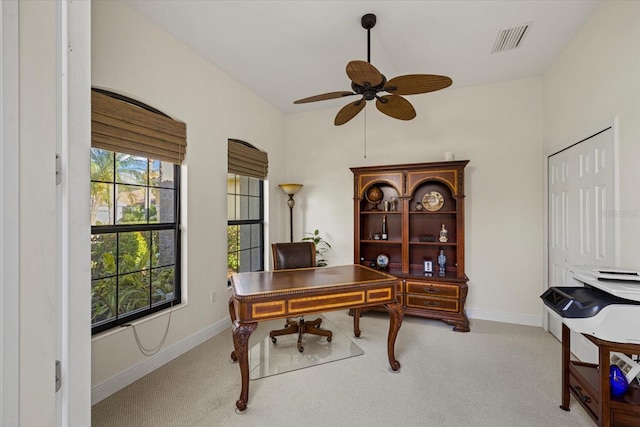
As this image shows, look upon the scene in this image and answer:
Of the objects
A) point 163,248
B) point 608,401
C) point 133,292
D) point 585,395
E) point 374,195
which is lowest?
point 585,395

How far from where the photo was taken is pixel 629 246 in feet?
6.72

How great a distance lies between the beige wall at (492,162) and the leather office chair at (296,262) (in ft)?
6.18

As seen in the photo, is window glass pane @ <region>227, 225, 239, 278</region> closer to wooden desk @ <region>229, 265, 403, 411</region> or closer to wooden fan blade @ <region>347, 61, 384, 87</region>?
wooden desk @ <region>229, 265, 403, 411</region>

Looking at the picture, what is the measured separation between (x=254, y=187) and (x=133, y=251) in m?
2.04

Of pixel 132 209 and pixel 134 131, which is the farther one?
pixel 132 209

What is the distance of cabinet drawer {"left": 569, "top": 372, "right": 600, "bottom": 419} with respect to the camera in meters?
1.68

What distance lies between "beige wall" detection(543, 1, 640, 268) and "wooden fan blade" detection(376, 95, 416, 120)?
146 cm

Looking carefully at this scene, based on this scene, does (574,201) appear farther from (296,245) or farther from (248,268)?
(248,268)

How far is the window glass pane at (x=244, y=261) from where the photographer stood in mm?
3938

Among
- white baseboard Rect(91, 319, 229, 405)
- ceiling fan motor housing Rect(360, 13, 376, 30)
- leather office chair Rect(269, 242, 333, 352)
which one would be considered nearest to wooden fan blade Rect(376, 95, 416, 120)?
ceiling fan motor housing Rect(360, 13, 376, 30)

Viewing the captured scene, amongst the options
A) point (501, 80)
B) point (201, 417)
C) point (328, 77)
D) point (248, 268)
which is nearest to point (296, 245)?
point (248, 268)

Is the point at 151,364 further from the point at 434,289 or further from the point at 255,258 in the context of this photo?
the point at 434,289

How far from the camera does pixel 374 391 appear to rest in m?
2.25

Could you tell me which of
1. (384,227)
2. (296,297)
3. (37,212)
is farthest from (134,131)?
(384,227)
